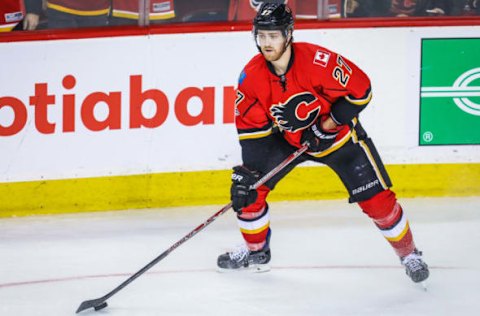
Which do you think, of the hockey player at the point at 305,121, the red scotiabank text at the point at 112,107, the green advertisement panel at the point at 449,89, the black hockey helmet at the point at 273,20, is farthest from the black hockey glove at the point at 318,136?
the green advertisement panel at the point at 449,89

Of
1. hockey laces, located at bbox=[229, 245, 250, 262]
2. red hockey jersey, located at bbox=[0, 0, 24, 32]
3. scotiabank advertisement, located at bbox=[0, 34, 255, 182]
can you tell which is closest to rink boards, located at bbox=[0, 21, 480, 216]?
scotiabank advertisement, located at bbox=[0, 34, 255, 182]

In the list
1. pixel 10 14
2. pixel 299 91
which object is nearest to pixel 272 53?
pixel 299 91

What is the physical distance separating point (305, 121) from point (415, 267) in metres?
0.74

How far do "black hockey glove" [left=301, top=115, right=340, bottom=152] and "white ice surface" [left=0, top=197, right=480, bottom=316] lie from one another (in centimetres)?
59

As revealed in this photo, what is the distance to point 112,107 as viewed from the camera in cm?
582

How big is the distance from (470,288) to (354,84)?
38.5 inches

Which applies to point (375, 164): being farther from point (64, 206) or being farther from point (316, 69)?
point (64, 206)

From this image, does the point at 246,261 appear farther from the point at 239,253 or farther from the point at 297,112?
the point at 297,112

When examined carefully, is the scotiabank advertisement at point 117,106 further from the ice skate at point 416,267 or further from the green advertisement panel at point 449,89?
the ice skate at point 416,267

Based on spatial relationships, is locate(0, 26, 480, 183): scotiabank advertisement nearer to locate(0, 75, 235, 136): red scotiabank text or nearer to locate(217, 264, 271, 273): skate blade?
locate(0, 75, 235, 136): red scotiabank text

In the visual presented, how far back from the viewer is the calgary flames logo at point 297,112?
447 centimetres

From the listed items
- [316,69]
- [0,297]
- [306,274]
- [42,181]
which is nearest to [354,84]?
[316,69]

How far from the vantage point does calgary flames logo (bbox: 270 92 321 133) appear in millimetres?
4469

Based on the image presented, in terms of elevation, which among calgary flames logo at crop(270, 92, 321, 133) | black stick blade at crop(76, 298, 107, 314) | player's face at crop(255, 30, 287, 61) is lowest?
black stick blade at crop(76, 298, 107, 314)
